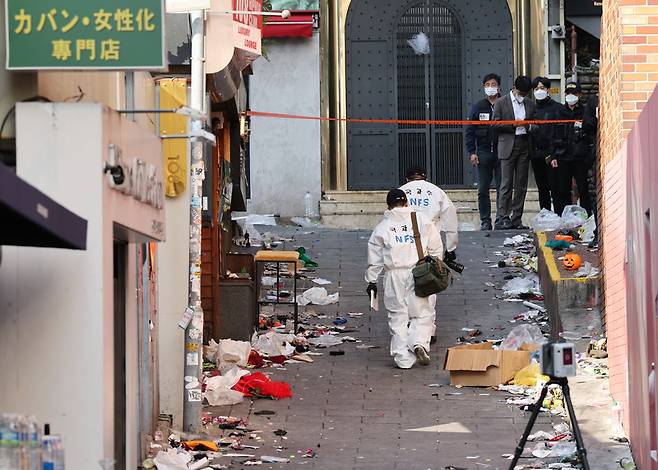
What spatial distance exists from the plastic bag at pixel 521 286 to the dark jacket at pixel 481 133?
12.3ft

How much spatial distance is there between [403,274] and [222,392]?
2.92 m

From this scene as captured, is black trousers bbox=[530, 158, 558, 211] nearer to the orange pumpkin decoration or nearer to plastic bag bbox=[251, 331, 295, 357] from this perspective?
the orange pumpkin decoration

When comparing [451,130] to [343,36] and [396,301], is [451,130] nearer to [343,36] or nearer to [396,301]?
[343,36]

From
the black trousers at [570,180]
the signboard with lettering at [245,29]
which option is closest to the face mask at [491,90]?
the black trousers at [570,180]

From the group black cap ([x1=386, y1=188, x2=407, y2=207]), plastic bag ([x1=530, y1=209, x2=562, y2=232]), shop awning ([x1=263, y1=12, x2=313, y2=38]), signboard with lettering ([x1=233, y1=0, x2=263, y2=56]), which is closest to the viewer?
signboard with lettering ([x1=233, y1=0, x2=263, y2=56])

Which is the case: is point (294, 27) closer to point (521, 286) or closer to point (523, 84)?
point (523, 84)

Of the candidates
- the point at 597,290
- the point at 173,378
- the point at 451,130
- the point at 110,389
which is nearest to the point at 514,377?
the point at 597,290

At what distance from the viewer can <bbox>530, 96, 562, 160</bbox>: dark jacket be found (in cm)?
2262

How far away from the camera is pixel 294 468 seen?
12.4 m

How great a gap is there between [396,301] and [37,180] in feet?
27.9

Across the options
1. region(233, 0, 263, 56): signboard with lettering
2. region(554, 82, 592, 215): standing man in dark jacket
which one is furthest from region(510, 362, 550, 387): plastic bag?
region(554, 82, 592, 215): standing man in dark jacket

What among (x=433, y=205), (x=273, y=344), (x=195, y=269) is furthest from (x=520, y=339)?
(x=195, y=269)

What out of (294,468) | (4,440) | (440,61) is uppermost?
(440,61)

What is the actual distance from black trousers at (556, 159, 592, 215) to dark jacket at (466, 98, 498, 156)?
3.71ft
